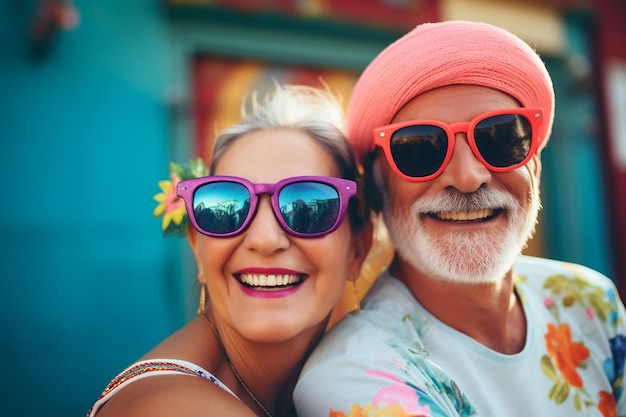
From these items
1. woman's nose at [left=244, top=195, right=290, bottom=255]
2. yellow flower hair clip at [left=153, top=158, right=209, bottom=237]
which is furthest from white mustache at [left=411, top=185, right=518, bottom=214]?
yellow flower hair clip at [left=153, top=158, right=209, bottom=237]

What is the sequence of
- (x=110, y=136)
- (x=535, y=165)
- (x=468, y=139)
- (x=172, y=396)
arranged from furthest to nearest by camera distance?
(x=110, y=136)
(x=535, y=165)
(x=468, y=139)
(x=172, y=396)

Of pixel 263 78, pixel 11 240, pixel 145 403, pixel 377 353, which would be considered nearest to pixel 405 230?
pixel 377 353

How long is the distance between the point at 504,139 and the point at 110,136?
334cm

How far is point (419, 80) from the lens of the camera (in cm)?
189

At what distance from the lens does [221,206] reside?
5.57 ft

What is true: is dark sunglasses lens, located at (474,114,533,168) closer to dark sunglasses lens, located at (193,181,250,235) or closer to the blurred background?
dark sunglasses lens, located at (193,181,250,235)

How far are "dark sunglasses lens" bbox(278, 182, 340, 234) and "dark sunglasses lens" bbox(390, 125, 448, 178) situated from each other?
277 mm

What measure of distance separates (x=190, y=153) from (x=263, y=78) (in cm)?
97

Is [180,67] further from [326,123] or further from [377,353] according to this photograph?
[377,353]

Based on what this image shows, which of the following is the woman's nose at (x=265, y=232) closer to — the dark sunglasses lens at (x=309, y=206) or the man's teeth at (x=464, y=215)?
the dark sunglasses lens at (x=309, y=206)

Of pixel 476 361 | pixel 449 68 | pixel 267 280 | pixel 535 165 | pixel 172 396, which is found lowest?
pixel 476 361

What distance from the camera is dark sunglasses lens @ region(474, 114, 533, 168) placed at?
1.81 meters

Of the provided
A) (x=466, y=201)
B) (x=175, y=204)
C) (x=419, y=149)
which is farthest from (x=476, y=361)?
(x=175, y=204)

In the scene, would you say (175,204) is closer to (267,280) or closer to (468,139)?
(267,280)
